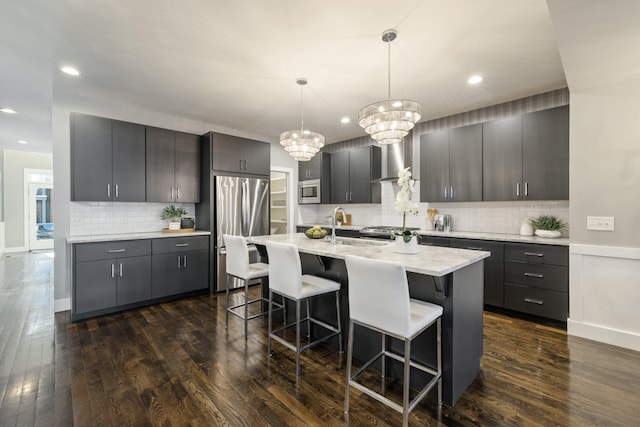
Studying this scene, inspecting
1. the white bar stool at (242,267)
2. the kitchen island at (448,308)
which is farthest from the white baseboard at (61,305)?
the kitchen island at (448,308)

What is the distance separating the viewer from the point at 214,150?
4.41 m

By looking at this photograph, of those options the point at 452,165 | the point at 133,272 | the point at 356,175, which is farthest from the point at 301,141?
the point at 133,272

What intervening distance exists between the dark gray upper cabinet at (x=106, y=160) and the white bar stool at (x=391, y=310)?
11.7 feet

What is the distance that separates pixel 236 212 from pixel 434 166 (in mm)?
3164

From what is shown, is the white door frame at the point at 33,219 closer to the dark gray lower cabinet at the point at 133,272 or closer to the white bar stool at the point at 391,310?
the dark gray lower cabinet at the point at 133,272

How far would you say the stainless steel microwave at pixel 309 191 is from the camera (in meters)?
5.92

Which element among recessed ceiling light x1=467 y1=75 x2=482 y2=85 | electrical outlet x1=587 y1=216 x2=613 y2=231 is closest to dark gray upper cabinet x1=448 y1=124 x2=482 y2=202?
recessed ceiling light x1=467 y1=75 x2=482 y2=85

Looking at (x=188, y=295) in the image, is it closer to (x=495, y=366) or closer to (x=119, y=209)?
(x=119, y=209)

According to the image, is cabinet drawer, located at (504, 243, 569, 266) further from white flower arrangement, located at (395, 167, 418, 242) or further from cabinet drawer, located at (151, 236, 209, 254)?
cabinet drawer, located at (151, 236, 209, 254)

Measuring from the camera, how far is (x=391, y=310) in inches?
65.9

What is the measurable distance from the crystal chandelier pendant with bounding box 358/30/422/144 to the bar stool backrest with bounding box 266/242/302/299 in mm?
1224

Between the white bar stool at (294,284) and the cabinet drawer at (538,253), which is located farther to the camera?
the cabinet drawer at (538,253)

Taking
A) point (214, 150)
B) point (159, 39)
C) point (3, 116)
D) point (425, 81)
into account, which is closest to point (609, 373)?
point (425, 81)

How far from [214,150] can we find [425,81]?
3.10 meters
